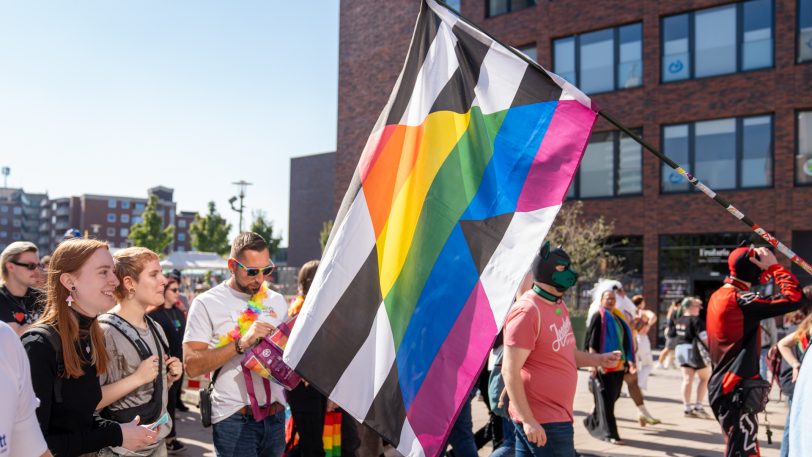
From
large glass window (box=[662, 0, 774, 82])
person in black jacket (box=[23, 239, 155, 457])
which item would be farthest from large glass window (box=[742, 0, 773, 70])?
person in black jacket (box=[23, 239, 155, 457])

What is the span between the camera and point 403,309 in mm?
3264

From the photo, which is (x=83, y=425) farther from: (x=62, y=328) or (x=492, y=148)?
(x=492, y=148)

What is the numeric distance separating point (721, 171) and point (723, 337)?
729 inches

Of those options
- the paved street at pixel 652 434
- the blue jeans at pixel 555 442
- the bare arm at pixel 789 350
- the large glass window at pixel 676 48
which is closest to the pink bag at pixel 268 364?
the blue jeans at pixel 555 442

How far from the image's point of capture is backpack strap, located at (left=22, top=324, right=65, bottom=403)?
2834 millimetres

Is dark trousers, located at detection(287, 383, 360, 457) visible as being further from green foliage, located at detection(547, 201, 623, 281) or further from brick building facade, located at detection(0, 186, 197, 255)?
brick building facade, located at detection(0, 186, 197, 255)

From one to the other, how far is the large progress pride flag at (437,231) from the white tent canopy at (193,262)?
26.0m

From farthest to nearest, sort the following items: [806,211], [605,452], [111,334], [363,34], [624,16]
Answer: [363,34] < [624,16] < [806,211] < [605,452] < [111,334]

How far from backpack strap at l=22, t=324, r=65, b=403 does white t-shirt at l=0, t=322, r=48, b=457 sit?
2.18 ft

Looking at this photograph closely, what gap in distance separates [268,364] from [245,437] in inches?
18.6

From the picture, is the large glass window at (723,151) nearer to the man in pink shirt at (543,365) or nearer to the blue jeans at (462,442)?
the blue jeans at (462,442)

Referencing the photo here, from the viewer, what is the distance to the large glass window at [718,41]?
21.3 meters

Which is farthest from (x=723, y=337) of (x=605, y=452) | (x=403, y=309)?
(x=403, y=309)

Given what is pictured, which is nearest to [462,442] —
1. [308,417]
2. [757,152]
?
[308,417]
